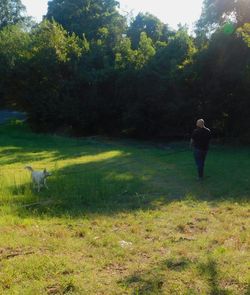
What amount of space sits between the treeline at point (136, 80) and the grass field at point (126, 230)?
27.7 feet

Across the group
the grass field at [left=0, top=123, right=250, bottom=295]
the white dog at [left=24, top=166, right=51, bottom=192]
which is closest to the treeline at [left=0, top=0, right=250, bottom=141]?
the grass field at [left=0, top=123, right=250, bottom=295]

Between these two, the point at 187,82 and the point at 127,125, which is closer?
the point at 187,82

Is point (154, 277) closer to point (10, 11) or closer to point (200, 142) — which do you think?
point (200, 142)

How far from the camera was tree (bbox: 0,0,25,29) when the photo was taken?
197 ft

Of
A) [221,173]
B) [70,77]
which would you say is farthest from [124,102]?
[221,173]

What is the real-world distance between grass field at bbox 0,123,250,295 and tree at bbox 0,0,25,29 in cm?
4906

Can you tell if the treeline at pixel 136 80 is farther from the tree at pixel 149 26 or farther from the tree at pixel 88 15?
the tree at pixel 149 26

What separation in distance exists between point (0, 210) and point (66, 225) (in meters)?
2.01

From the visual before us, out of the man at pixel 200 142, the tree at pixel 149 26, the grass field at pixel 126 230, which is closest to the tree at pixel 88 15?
the tree at pixel 149 26

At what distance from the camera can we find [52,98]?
3053cm

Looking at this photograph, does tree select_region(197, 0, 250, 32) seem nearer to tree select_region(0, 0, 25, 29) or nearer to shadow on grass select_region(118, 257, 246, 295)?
shadow on grass select_region(118, 257, 246, 295)

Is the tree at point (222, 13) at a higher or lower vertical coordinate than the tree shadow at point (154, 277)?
higher

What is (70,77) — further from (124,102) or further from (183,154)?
(183,154)

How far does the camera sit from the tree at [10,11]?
197 feet
